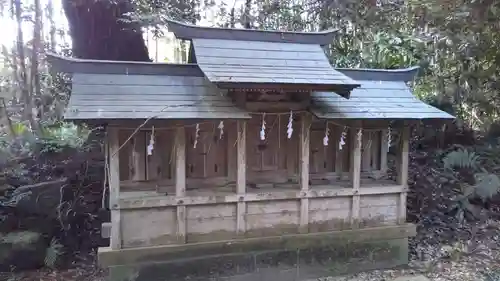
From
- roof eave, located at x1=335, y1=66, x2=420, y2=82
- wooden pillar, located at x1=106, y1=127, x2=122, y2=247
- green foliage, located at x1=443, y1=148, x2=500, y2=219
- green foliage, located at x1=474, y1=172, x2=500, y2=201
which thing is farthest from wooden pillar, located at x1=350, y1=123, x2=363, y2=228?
green foliage, located at x1=474, y1=172, x2=500, y2=201

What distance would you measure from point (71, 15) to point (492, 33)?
780 centimetres

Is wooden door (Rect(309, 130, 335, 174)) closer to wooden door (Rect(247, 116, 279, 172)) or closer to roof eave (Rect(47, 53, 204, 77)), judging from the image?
wooden door (Rect(247, 116, 279, 172))

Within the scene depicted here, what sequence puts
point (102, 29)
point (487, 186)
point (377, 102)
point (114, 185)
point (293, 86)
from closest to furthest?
point (114, 185) → point (293, 86) → point (377, 102) → point (487, 186) → point (102, 29)

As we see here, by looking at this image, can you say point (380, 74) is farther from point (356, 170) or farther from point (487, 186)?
point (487, 186)

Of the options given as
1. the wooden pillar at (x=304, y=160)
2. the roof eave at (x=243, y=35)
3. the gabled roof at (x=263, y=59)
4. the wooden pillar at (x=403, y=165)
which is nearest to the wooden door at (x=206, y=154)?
the gabled roof at (x=263, y=59)

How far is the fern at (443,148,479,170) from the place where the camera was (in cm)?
816

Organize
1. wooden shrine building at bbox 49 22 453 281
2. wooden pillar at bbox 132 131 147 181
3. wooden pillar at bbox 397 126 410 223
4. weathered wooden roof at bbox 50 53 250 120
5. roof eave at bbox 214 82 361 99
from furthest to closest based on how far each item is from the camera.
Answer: wooden pillar at bbox 397 126 410 223 < wooden pillar at bbox 132 131 147 181 < wooden shrine building at bbox 49 22 453 281 < roof eave at bbox 214 82 361 99 < weathered wooden roof at bbox 50 53 250 120

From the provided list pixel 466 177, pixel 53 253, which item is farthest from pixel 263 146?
pixel 466 177

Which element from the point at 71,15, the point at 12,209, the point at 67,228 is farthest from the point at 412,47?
the point at 12,209

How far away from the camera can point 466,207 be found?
25.0 ft

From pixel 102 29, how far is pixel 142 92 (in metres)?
3.63

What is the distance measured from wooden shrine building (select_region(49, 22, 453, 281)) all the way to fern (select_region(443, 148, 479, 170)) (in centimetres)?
277

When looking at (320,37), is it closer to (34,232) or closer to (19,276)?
(34,232)

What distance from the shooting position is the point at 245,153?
5.29 meters
